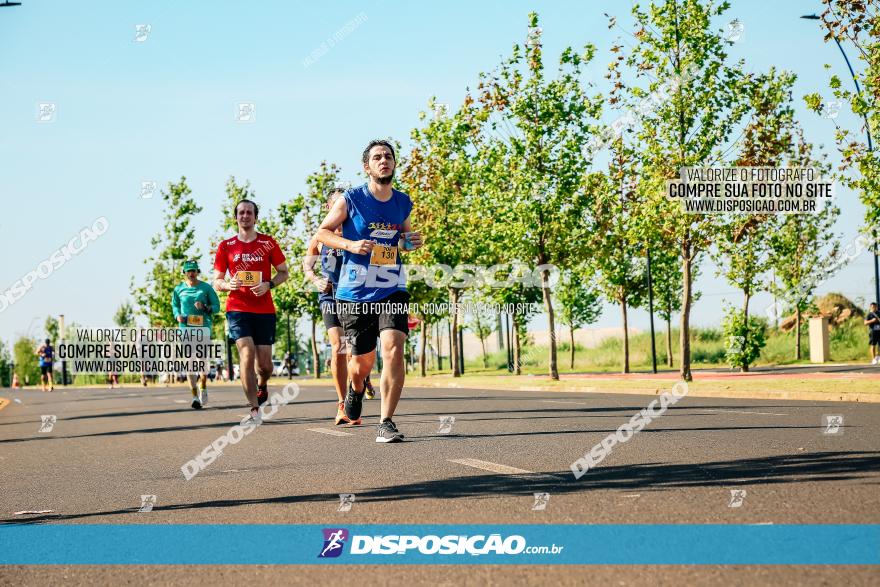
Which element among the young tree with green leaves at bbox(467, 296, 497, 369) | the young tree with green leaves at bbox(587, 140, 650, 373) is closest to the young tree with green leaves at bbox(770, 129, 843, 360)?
the young tree with green leaves at bbox(587, 140, 650, 373)

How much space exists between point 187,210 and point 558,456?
43.7 metres

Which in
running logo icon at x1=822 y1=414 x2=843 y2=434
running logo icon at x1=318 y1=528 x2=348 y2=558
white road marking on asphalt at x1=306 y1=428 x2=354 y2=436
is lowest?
running logo icon at x1=822 y1=414 x2=843 y2=434

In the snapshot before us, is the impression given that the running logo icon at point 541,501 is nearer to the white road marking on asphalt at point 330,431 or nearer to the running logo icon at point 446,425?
the running logo icon at point 446,425

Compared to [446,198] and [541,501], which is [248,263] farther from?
[446,198]

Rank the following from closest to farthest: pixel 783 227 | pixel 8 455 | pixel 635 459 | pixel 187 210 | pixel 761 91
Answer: pixel 635 459, pixel 8 455, pixel 761 91, pixel 783 227, pixel 187 210

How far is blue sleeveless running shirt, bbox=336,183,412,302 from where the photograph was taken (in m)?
8.43

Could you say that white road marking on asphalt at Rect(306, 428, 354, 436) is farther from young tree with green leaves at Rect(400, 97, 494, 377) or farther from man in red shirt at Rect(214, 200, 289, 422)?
young tree with green leaves at Rect(400, 97, 494, 377)

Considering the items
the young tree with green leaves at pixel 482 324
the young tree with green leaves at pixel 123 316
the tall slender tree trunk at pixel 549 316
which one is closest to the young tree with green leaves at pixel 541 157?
the tall slender tree trunk at pixel 549 316

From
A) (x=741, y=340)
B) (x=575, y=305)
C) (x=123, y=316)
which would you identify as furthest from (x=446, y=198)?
(x=123, y=316)

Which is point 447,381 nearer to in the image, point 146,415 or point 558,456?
point 146,415

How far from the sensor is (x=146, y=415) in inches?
638

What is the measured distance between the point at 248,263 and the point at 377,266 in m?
3.11

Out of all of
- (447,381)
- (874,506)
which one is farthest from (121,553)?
(447,381)

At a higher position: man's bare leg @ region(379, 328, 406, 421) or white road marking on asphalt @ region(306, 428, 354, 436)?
man's bare leg @ region(379, 328, 406, 421)
